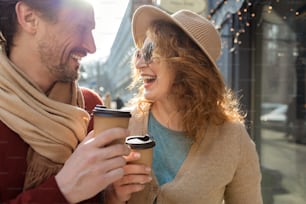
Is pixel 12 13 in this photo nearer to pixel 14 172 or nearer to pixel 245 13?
pixel 14 172

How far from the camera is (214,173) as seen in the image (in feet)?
2.93

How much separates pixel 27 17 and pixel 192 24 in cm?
46

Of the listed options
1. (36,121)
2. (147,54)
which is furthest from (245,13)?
(36,121)

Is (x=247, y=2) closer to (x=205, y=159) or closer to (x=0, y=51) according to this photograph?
(x=205, y=159)

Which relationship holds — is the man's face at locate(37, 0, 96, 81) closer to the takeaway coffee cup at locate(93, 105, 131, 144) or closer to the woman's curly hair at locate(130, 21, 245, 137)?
the takeaway coffee cup at locate(93, 105, 131, 144)

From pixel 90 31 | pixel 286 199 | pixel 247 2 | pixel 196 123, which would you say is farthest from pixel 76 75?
pixel 286 199

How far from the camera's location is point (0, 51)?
2.16ft

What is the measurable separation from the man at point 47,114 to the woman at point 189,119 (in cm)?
29

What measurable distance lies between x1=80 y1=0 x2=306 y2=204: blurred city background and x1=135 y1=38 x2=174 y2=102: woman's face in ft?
4.14

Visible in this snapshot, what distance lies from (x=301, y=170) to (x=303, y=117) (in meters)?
0.40

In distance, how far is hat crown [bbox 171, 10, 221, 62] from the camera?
933mm

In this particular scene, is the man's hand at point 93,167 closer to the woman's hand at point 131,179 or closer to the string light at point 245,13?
the woman's hand at point 131,179

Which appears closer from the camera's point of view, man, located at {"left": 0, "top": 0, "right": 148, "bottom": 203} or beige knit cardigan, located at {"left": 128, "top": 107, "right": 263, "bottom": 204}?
man, located at {"left": 0, "top": 0, "right": 148, "bottom": 203}

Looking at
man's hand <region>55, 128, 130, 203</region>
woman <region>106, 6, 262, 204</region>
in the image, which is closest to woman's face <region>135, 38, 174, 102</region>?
woman <region>106, 6, 262, 204</region>
